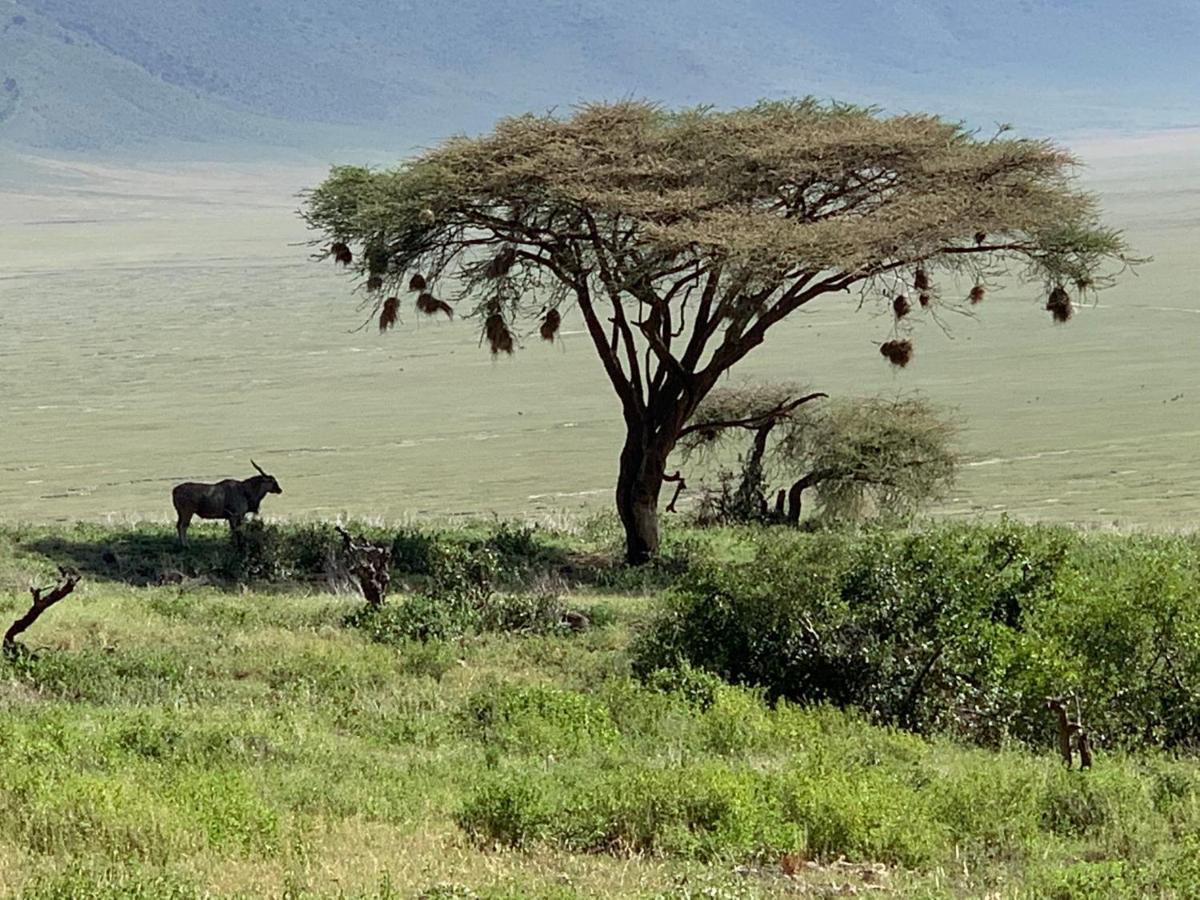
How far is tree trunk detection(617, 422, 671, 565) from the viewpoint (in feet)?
77.0

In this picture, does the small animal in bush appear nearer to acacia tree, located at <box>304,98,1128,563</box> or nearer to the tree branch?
acacia tree, located at <box>304,98,1128,563</box>

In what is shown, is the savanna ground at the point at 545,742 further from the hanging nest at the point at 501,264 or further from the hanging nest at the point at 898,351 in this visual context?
the hanging nest at the point at 501,264

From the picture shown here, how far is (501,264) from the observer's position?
74.8ft

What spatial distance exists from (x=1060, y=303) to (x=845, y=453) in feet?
14.7

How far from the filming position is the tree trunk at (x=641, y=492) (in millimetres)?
23469

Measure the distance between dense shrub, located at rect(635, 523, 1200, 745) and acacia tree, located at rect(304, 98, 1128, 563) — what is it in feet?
22.6

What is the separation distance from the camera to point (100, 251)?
14038 centimetres

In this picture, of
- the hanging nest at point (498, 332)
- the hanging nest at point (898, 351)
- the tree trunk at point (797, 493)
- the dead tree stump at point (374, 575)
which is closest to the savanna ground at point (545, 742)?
the dead tree stump at point (374, 575)

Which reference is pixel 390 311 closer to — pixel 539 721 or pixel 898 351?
pixel 898 351

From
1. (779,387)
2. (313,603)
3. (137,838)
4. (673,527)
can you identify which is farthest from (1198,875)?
(779,387)

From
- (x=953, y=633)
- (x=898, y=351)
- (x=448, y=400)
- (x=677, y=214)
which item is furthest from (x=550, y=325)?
(x=448, y=400)

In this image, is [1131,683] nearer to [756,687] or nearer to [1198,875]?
[756,687]

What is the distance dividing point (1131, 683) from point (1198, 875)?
583 cm

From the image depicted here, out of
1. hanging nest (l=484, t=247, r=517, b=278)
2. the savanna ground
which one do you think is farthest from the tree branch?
hanging nest (l=484, t=247, r=517, b=278)
